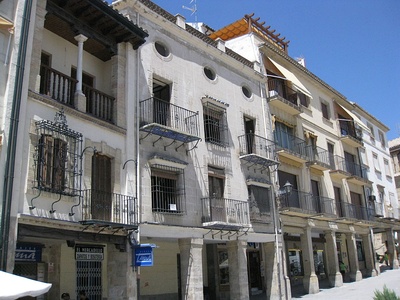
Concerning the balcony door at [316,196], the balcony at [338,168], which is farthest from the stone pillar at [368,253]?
the balcony door at [316,196]

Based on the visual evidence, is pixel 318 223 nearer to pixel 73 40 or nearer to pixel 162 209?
Answer: pixel 162 209

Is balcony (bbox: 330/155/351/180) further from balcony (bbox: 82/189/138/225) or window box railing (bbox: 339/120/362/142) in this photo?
balcony (bbox: 82/189/138/225)

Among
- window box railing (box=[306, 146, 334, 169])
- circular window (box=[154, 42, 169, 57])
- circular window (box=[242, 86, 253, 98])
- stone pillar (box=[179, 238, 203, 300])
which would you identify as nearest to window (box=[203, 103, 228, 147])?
circular window (box=[242, 86, 253, 98])

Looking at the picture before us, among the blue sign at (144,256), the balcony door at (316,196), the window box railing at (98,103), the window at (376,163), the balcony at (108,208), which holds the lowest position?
the blue sign at (144,256)

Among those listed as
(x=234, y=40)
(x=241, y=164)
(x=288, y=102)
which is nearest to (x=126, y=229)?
(x=241, y=164)

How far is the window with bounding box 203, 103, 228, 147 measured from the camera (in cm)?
1880

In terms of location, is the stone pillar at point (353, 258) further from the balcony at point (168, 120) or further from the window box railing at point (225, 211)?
the balcony at point (168, 120)

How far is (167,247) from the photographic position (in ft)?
62.8

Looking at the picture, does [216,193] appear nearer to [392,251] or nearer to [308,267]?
[308,267]

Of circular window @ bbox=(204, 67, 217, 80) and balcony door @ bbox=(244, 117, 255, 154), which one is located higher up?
circular window @ bbox=(204, 67, 217, 80)

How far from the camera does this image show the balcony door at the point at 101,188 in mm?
13102

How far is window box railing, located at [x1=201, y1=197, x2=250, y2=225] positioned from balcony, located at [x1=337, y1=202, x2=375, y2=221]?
413 inches

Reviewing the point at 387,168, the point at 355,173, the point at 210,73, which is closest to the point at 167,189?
the point at 210,73

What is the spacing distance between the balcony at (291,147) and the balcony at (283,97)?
4.68ft
